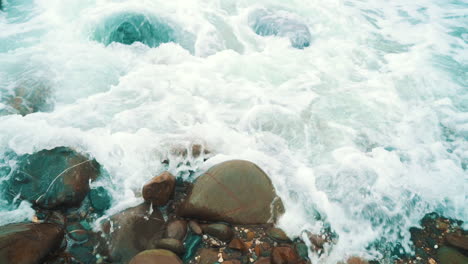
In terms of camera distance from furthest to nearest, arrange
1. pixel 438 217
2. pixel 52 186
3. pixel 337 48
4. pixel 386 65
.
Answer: pixel 337 48, pixel 386 65, pixel 438 217, pixel 52 186

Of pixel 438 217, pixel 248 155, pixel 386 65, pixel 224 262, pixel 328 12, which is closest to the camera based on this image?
pixel 224 262

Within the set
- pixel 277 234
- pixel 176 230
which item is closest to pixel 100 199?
pixel 176 230

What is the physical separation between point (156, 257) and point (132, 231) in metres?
0.53

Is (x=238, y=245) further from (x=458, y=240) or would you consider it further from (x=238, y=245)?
(x=458, y=240)

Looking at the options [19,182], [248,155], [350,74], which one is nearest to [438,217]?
[248,155]

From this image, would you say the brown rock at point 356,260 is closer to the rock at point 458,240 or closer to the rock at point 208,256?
the rock at point 458,240

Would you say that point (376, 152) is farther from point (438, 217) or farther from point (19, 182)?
point (19, 182)

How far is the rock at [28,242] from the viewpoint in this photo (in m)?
2.57

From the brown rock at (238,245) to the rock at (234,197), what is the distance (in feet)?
0.81

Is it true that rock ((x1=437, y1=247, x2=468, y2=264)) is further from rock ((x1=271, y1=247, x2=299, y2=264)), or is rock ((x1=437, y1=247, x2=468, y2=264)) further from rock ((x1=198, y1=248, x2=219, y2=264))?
rock ((x1=198, y1=248, x2=219, y2=264))

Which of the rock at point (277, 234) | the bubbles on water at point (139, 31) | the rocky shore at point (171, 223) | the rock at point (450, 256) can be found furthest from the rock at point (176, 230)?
the bubbles on water at point (139, 31)

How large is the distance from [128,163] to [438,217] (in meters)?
4.22

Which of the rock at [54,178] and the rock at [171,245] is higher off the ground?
the rock at [54,178]

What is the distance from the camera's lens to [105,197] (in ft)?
11.6
